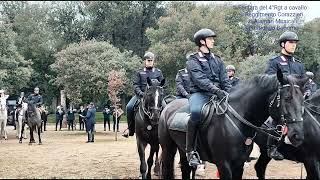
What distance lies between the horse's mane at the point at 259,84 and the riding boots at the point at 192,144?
32.6 inches

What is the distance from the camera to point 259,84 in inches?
291

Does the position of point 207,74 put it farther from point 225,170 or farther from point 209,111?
point 225,170

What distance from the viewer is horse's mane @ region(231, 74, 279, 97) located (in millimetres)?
7133

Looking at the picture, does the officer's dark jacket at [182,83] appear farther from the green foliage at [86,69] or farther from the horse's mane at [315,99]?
the green foliage at [86,69]

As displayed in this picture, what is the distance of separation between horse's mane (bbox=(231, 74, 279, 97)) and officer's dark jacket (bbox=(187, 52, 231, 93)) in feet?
1.35

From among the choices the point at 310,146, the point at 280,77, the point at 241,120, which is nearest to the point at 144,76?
the point at 310,146

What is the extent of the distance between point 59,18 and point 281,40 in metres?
60.1

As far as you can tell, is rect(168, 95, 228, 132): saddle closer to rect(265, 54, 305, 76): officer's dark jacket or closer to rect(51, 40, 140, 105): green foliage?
rect(265, 54, 305, 76): officer's dark jacket

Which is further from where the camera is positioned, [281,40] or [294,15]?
[294,15]

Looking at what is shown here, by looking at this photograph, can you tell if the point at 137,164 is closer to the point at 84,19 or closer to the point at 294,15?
the point at 294,15

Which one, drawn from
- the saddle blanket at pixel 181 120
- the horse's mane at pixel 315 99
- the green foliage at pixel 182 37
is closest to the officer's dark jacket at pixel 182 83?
the saddle blanket at pixel 181 120

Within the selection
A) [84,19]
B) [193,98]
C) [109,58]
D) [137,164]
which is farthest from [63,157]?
[84,19]

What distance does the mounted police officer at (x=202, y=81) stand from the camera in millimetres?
7883

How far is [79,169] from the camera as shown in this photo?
14.0 m
